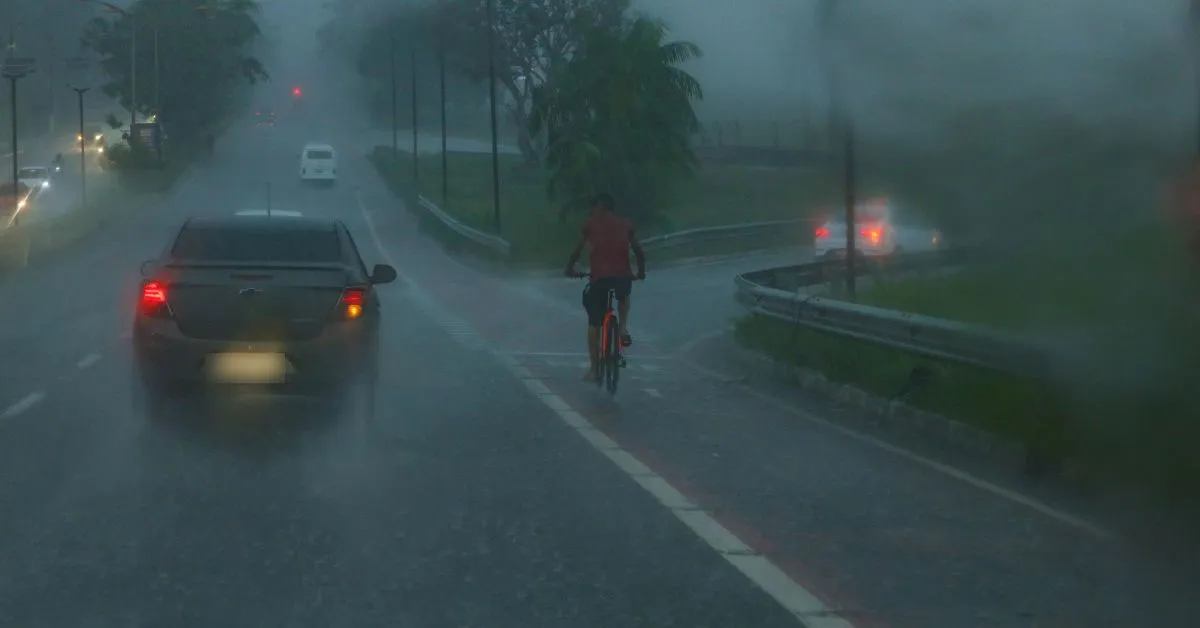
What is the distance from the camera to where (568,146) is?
51062mm

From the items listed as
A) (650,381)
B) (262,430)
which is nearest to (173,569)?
(262,430)

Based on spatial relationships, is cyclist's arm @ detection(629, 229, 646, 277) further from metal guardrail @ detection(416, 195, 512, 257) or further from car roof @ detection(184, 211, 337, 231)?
metal guardrail @ detection(416, 195, 512, 257)

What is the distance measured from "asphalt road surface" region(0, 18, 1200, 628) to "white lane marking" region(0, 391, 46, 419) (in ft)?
0.15

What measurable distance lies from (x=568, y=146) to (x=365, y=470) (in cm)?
4030

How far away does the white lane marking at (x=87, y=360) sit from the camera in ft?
60.1

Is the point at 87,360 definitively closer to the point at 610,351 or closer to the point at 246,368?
the point at 610,351

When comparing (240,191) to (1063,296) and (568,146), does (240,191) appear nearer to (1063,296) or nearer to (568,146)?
(568,146)

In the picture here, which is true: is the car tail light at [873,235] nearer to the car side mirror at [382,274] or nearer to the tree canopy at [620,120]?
the car side mirror at [382,274]

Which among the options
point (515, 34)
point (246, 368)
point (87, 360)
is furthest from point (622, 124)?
point (246, 368)

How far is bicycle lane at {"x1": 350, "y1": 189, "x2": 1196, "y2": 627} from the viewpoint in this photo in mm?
7543

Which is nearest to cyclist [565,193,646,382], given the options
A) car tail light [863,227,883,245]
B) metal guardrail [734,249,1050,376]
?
metal guardrail [734,249,1050,376]

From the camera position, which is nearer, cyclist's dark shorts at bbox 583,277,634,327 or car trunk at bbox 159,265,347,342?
car trunk at bbox 159,265,347,342

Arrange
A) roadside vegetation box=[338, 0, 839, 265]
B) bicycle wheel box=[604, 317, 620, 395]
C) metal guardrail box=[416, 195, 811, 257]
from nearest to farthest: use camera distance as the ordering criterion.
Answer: bicycle wheel box=[604, 317, 620, 395]
metal guardrail box=[416, 195, 811, 257]
roadside vegetation box=[338, 0, 839, 265]

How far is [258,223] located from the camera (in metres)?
14.1
